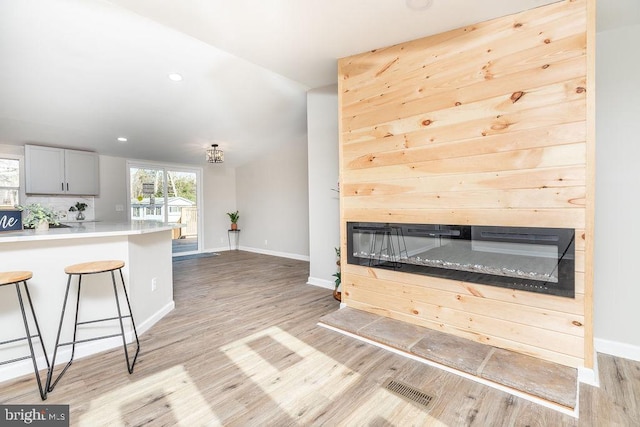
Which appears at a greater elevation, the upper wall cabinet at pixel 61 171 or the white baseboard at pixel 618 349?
the upper wall cabinet at pixel 61 171

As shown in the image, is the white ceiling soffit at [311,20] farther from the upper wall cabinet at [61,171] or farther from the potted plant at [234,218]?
the potted plant at [234,218]

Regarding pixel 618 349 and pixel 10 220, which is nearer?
pixel 618 349

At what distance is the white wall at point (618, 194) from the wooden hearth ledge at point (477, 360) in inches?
32.1

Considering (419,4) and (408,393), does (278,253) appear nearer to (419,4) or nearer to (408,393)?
(408,393)

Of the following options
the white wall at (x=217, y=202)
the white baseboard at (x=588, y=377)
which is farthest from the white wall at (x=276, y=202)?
the white baseboard at (x=588, y=377)

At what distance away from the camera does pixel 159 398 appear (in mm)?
1808

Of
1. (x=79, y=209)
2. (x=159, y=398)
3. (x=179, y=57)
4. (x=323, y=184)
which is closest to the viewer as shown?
(x=159, y=398)

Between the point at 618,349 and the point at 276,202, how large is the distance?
5877 millimetres

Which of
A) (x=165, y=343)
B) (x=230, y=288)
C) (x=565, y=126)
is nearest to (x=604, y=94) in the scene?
(x=565, y=126)

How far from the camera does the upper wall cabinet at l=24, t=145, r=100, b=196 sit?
15.6 ft

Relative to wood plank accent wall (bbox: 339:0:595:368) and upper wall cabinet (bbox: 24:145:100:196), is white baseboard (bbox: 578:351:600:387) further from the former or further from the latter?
upper wall cabinet (bbox: 24:145:100:196)

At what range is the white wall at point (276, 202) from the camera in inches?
250

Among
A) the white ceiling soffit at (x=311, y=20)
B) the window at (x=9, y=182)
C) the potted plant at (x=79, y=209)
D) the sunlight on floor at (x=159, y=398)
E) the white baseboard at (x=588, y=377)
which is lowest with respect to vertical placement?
the sunlight on floor at (x=159, y=398)

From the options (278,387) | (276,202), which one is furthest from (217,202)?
(278,387)
